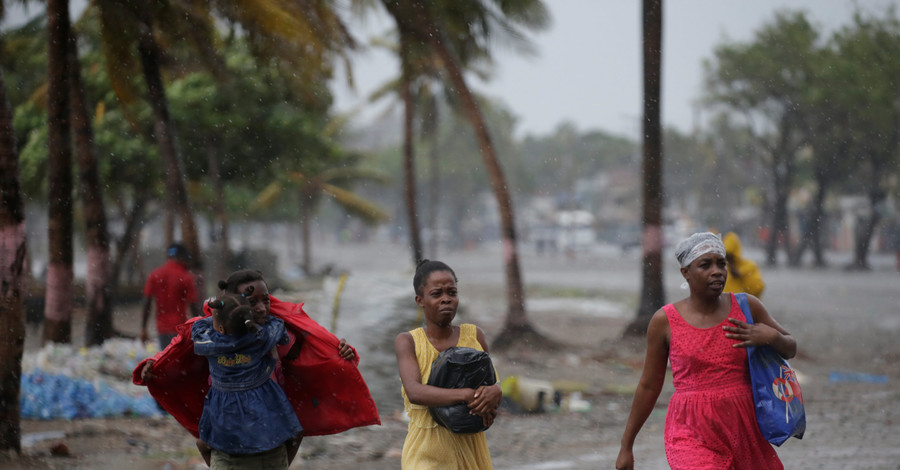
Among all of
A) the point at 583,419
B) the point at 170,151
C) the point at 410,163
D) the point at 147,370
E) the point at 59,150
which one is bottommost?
the point at 583,419

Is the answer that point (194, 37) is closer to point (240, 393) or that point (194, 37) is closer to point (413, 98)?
point (240, 393)

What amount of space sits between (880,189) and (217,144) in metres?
22.4

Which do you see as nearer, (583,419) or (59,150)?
(583,419)

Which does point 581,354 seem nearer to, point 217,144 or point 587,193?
point 217,144

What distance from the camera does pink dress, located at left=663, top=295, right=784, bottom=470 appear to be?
3.33 metres

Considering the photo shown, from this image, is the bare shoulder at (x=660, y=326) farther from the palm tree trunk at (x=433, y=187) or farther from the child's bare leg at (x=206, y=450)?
the palm tree trunk at (x=433, y=187)

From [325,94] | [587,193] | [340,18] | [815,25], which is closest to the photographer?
[340,18]

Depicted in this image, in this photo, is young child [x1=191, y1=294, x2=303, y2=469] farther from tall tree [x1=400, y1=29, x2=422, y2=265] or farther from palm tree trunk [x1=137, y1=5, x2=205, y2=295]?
tall tree [x1=400, y1=29, x2=422, y2=265]

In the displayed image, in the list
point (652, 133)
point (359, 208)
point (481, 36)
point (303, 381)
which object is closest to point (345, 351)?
point (303, 381)

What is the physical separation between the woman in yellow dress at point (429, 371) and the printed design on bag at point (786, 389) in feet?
3.70

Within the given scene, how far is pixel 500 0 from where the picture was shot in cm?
1250

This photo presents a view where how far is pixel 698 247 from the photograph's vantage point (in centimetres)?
339

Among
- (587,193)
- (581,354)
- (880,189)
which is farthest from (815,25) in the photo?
(587,193)

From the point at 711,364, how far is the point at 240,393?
182 cm
